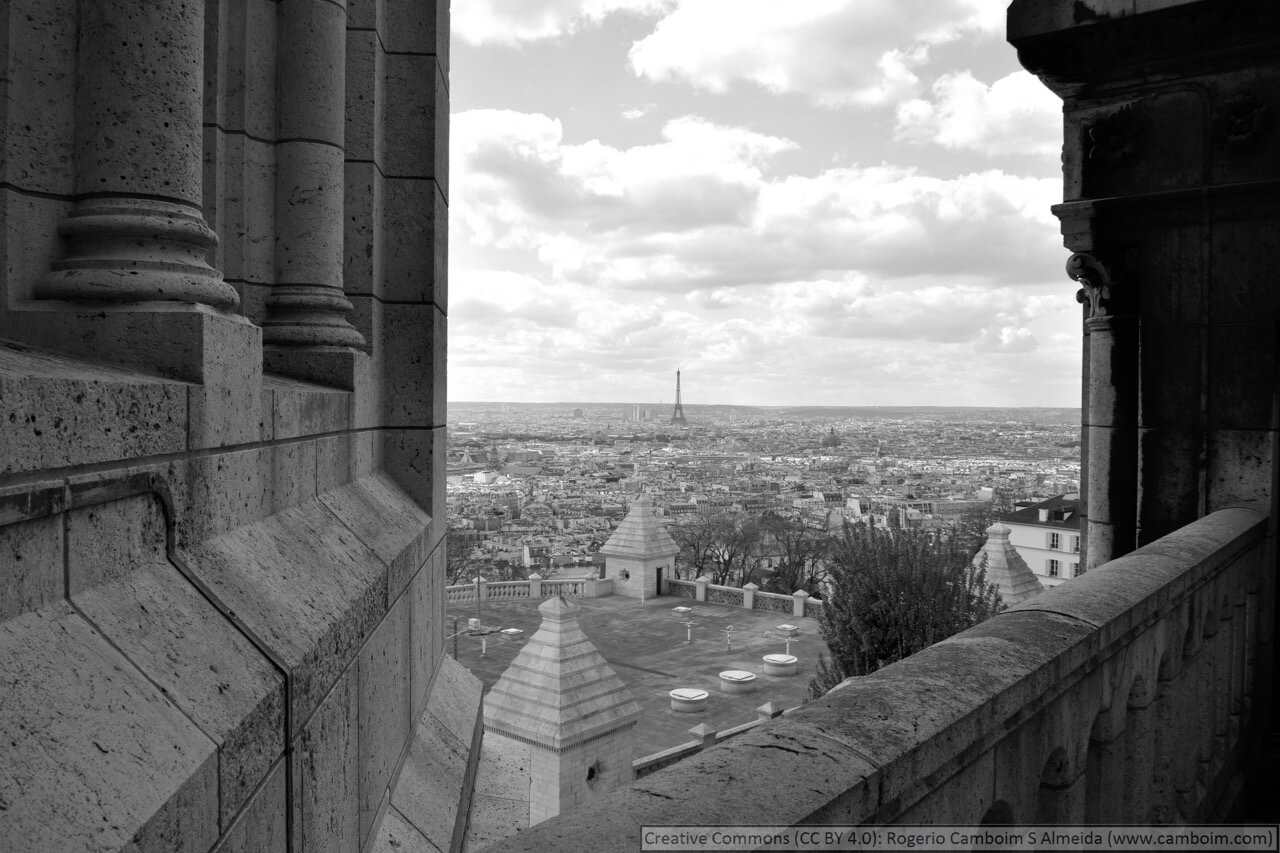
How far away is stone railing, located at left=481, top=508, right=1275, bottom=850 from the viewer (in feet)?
4.57

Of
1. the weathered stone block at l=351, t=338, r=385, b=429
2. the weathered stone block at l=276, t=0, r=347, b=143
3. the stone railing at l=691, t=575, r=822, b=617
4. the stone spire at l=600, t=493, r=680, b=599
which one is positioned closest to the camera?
the weathered stone block at l=276, t=0, r=347, b=143

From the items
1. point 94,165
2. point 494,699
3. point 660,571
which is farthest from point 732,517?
point 94,165

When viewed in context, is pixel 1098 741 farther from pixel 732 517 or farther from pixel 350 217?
pixel 732 517

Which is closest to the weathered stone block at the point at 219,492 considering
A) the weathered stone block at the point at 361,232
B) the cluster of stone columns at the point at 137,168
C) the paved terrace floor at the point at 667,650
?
the cluster of stone columns at the point at 137,168

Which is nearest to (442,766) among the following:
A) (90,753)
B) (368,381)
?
(368,381)

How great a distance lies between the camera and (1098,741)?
2.63 m

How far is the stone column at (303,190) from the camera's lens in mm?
3635

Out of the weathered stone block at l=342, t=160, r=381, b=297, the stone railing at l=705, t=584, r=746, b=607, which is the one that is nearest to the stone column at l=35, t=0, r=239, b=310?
the weathered stone block at l=342, t=160, r=381, b=297

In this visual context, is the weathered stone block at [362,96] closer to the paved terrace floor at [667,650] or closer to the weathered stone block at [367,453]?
the weathered stone block at [367,453]

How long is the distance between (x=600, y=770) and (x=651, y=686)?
1130 cm

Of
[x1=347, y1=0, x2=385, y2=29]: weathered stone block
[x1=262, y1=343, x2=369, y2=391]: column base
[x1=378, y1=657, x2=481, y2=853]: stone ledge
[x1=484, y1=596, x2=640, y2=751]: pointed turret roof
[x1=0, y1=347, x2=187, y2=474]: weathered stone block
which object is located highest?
[x1=347, y1=0, x2=385, y2=29]: weathered stone block

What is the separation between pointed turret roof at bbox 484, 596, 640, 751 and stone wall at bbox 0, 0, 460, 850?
875cm

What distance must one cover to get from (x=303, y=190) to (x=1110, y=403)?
14.7 ft

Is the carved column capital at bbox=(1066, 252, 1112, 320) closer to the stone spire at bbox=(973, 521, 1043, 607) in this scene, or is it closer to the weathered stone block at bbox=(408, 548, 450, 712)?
the weathered stone block at bbox=(408, 548, 450, 712)
